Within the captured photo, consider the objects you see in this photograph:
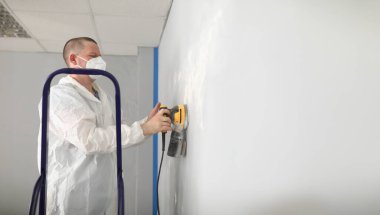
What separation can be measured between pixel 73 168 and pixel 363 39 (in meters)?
1.20

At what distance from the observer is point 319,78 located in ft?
2.64

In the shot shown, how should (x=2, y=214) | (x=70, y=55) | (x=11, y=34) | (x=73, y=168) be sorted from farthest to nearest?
1. (x=2, y=214)
2. (x=11, y=34)
3. (x=70, y=55)
4. (x=73, y=168)

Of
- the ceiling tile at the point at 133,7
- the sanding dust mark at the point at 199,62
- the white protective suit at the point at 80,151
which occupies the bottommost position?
the white protective suit at the point at 80,151

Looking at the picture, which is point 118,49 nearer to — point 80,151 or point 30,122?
point 30,122

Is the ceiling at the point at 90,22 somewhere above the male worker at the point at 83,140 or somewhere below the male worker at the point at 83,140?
above

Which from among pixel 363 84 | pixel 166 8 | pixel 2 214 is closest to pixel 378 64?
pixel 363 84

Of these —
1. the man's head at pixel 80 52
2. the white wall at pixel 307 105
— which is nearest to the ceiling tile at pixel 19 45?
the man's head at pixel 80 52

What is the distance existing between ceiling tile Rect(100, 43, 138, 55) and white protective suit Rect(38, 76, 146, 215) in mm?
1565

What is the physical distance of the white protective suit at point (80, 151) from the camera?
1211 mm

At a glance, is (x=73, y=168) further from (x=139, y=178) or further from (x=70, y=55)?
(x=139, y=178)

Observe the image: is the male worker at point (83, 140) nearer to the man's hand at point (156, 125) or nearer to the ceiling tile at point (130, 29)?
the man's hand at point (156, 125)

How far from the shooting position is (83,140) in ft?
3.92

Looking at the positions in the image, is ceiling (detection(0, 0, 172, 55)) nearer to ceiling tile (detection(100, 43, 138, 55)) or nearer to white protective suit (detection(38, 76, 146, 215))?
ceiling tile (detection(100, 43, 138, 55))

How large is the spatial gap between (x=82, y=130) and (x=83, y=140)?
41mm
